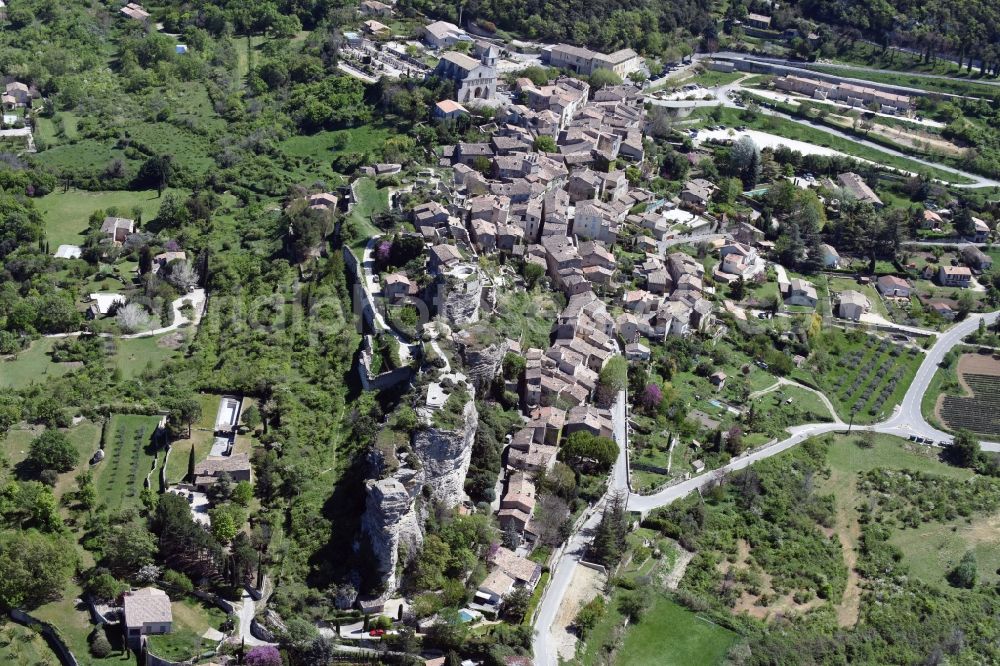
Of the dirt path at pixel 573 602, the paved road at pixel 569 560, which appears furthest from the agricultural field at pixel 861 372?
the dirt path at pixel 573 602

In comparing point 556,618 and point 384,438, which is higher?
point 384,438

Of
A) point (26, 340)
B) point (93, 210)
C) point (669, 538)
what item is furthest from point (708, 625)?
point (93, 210)

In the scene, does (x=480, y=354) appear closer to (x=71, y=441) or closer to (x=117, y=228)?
(x=71, y=441)

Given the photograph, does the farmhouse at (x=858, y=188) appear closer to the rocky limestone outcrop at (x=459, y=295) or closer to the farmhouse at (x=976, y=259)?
the farmhouse at (x=976, y=259)

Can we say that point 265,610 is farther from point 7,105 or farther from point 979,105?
point 979,105

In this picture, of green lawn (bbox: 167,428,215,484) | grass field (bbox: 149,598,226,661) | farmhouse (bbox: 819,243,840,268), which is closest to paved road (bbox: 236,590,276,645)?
grass field (bbox: 149,598,226,661)

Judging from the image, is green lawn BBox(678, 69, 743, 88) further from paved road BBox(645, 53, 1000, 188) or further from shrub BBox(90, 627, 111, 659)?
shrub BBox(90, 627, 111, 659)
